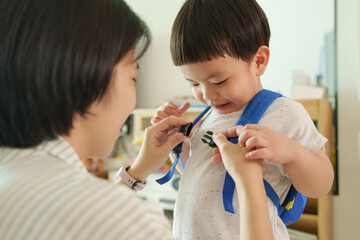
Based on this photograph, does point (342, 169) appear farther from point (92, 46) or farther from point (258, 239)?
point (92, 46)

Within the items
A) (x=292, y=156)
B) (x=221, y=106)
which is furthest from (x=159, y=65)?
(x=292, y=156)

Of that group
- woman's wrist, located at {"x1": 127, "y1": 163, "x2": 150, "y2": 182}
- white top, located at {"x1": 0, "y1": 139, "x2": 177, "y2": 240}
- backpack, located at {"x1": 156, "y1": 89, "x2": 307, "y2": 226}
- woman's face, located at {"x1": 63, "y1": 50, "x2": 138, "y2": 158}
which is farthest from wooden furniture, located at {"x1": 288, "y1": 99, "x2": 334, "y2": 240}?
white top, located at {"x1": 0, "y1": 139, "x2": 177, "y2": 240}

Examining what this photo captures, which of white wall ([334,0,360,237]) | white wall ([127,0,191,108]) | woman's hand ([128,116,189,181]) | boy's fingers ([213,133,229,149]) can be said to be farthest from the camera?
white wall ([127,0,191,108])

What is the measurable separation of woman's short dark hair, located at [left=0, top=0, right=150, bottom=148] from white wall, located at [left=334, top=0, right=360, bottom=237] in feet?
6.16

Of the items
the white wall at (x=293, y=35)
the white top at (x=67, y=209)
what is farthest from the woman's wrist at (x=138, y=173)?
the white wall at (x=293, y=35)

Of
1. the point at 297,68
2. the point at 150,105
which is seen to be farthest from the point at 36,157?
the point at 150,105

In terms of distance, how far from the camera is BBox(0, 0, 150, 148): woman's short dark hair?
0.44 meters

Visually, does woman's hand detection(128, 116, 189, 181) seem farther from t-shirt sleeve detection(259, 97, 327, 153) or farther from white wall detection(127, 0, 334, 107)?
white wall detection(127, 0, 334, 107)

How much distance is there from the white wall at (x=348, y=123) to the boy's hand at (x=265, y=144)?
1597 mm

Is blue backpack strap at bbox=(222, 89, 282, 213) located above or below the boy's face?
below

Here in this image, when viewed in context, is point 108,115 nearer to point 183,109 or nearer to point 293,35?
point 183,109

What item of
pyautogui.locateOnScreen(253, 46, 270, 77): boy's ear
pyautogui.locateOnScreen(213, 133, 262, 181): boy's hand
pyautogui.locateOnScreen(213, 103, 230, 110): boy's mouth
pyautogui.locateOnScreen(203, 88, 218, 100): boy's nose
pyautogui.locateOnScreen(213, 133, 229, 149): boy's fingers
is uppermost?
pyautogui.locateOnScreen(253, 46, 270, 77): boy's ear

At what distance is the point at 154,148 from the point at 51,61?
49 centimetres

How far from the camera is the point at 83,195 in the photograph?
0.38m
